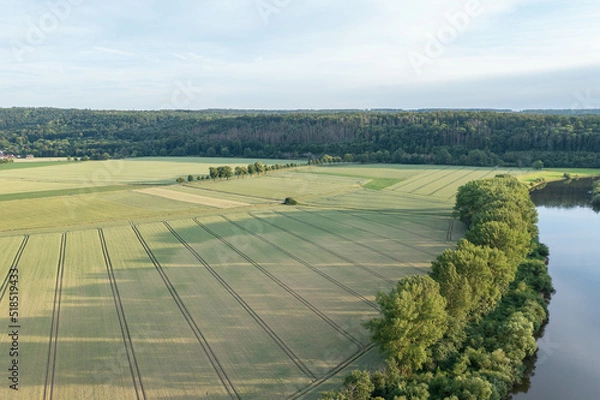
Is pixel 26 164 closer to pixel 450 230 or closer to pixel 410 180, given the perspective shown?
pixel 410 180

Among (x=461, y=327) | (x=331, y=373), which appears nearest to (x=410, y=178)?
(x=461, y=327)

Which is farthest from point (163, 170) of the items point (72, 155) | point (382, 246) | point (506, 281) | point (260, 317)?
point (506, 281)

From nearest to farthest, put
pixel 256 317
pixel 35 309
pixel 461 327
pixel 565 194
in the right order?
1. pixel 461 327
2. pixel 256 317
3. pixel 35 309
4. pixel 565 194

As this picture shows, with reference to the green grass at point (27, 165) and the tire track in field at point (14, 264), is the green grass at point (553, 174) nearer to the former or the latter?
the tire track in field at point (14, 264)

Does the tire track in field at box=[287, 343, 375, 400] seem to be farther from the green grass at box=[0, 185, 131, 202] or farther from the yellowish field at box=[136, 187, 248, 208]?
the green grass at box=[0, 185, 131, 202]

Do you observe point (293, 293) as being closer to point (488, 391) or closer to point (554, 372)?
point (488, 391)

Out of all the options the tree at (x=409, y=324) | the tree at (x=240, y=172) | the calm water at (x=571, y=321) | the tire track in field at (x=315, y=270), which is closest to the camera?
the tree at (x=409, y=324)

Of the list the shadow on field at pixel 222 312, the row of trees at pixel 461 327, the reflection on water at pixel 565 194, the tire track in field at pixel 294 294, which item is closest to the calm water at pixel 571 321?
the row of trees at pixel 461 327
